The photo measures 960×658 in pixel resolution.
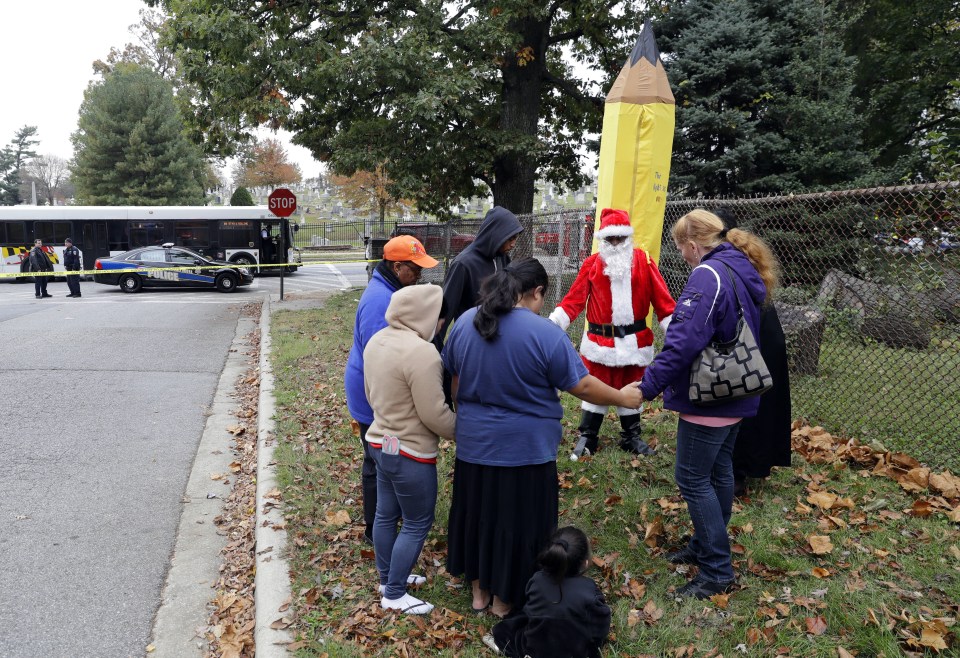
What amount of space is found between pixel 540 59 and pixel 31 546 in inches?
554

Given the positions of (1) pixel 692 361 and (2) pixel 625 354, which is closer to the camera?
(1) pixel 692 361

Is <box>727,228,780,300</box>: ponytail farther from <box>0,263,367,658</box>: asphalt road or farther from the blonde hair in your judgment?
<box>0,263,367,658</box>: asphalt road

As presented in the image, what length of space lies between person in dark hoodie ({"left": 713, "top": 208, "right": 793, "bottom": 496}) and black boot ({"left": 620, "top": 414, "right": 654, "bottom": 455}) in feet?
3.24

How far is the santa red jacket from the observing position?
16.6 feet

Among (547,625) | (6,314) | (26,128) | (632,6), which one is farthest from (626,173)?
(26,128)

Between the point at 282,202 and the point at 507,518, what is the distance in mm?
17881

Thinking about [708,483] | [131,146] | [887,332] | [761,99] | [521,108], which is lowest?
[708,483]

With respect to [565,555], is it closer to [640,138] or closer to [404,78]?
[640,138]

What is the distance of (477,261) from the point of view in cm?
439

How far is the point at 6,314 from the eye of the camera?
51.0 ft

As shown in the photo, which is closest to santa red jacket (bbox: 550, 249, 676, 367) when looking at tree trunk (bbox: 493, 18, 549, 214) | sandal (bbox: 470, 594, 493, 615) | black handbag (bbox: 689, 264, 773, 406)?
black handbag (bbox: 689, 264, 773, 406)

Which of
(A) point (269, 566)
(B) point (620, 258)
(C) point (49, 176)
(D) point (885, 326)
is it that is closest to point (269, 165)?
(D) point (885, 326)

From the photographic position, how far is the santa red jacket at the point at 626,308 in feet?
16.6

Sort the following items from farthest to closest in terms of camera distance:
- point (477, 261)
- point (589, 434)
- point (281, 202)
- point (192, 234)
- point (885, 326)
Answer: point (192, 234)
point (281, 202)
point (885, 326)
point (589, 434)
point (477, 261)
